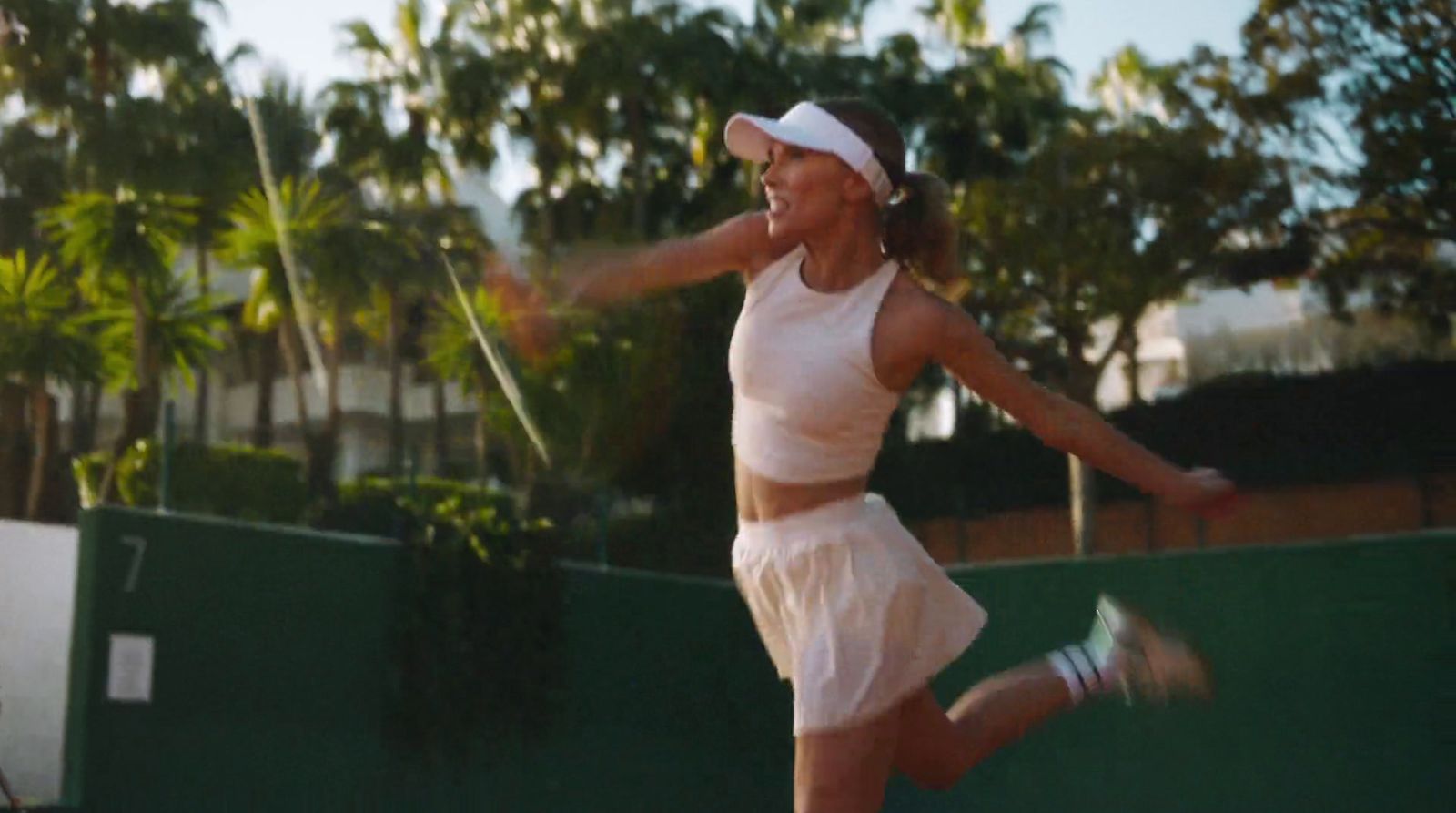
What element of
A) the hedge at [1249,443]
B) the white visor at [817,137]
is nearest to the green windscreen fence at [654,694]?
the white visor at [817,137]

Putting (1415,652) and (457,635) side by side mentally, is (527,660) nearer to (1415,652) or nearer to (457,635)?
(457,635)

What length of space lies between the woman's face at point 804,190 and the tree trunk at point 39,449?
55.9ft

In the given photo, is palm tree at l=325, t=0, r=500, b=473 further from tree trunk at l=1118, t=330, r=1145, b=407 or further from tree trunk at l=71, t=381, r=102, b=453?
tree trunk at l=1118, t=330, r=1145, b=407

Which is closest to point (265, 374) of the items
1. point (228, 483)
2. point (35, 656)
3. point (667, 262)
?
point (228, 483)

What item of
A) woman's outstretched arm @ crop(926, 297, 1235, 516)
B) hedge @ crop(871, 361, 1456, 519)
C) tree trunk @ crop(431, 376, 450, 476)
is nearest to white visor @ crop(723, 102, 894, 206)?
woman's outstretched arm @ crop(926, 297, 1235, 516)

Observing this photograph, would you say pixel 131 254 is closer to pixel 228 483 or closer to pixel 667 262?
pixel 228 483

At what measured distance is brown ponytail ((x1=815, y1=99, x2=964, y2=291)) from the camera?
322cm

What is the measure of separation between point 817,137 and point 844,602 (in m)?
0.76

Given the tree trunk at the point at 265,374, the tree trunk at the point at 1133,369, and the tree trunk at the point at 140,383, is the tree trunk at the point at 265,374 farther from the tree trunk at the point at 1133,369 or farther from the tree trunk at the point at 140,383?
the tree trunk at the point at 1133,369

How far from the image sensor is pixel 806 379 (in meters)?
3.06

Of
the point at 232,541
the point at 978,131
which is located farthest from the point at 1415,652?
the point at 978,131

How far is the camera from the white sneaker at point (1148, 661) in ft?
11.8

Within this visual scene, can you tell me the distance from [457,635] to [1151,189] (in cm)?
992

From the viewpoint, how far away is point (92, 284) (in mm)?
21062
